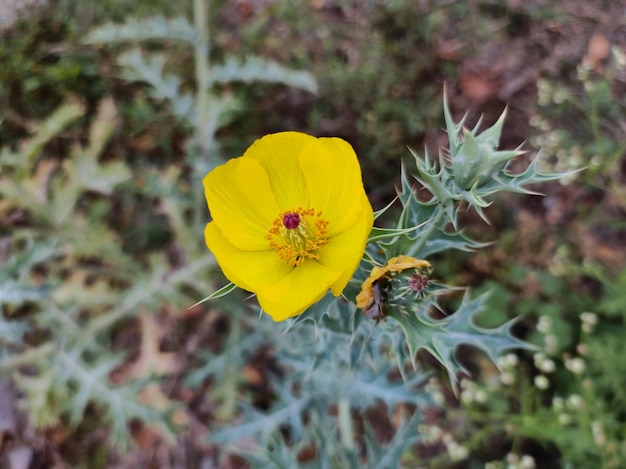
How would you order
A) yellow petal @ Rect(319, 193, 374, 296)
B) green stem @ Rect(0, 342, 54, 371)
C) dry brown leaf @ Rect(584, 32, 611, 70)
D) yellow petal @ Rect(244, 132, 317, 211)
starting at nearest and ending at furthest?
yellow petal @ Rect(319, 193, 374, 296) → yellow petal @ Rect(244, 132, 317, 211) → green stem @ Rect(0, 342, 54, 371) → dry brown leaf @ Rect(584, 32, 611, 70)

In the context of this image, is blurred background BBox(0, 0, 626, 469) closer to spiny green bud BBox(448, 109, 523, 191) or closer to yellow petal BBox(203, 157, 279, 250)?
yellow petal BBox(203, 157, 279, 250)

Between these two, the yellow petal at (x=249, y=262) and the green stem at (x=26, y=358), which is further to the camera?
the green stem at (x=26, y=358)

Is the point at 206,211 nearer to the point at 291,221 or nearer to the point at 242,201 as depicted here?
the point at 242,201

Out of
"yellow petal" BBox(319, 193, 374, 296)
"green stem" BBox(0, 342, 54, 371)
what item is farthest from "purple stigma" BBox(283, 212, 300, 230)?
"green stem" BBox(0, 342, 54, 371)

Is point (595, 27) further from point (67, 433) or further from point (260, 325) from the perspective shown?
point (67, 433)

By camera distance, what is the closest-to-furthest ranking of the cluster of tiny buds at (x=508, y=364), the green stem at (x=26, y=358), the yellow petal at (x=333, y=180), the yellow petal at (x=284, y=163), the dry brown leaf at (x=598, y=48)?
the yellow petal at (x=333, y=180) → the yellow petal at (x=284, y=163) → the cluster of tiny buds at (x=508, y=364) → the green stem at (x=26, y=358) → the dry brown leaf at (x=598, y=48)

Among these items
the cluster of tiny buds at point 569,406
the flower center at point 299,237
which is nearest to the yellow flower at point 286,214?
the flower center at point 299,237

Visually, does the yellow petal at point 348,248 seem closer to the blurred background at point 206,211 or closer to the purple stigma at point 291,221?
the purple stigma at point 291,221
